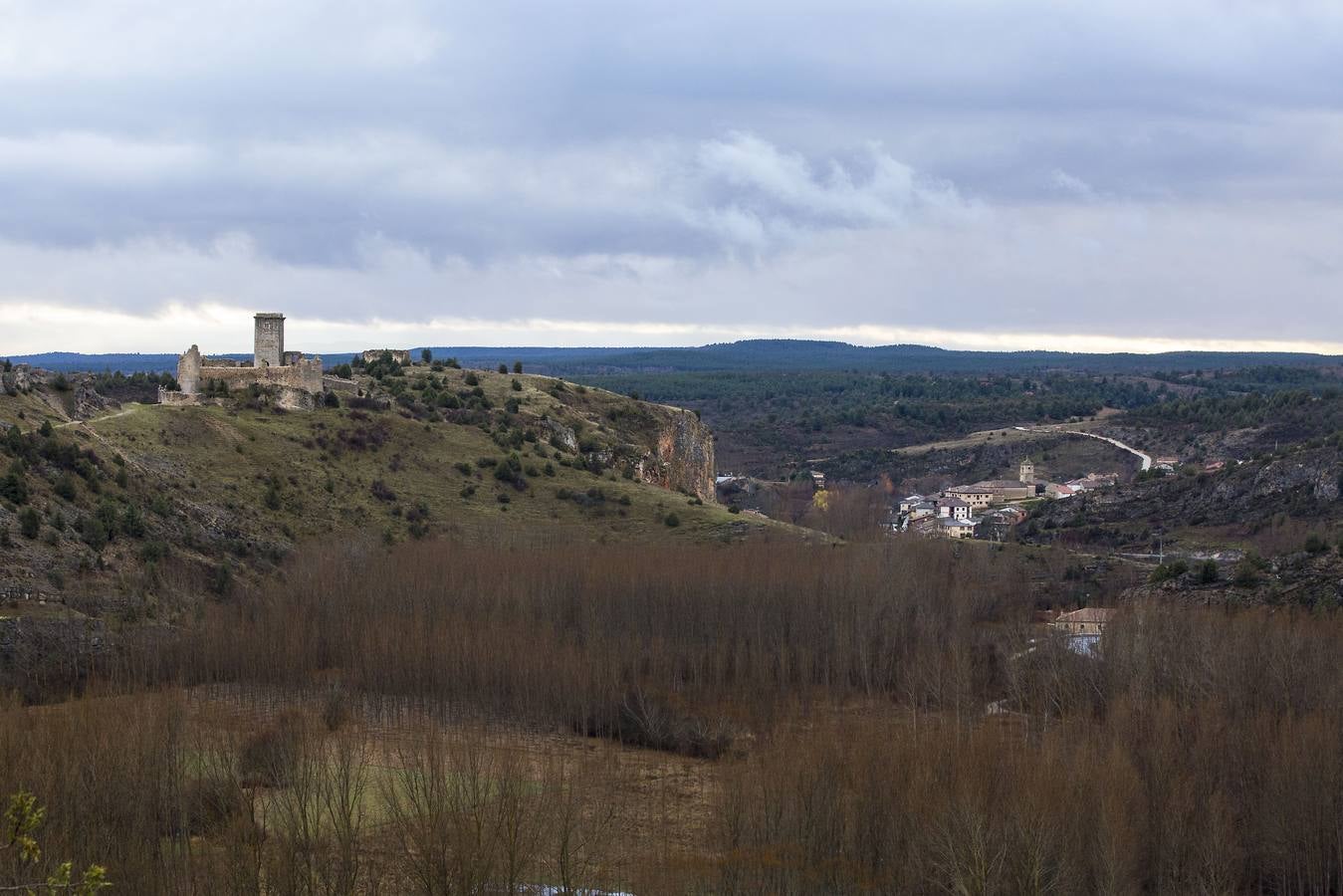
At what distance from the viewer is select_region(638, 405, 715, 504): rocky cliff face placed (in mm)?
110812

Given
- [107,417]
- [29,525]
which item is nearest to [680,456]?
[107,417]

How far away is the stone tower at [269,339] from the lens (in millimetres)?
94500

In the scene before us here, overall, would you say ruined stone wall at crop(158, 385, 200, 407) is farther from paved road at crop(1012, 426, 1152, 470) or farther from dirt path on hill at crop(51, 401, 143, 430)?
paved road at crop(1012, 426, 1152, 470)

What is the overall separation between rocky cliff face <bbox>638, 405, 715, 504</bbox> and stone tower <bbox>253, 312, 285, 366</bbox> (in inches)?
995

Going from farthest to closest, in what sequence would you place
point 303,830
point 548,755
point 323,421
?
point 323,421
point 548,755
point 303,830

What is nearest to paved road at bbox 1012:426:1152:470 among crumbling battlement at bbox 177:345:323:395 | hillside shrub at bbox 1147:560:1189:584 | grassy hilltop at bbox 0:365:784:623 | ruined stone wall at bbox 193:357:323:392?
grassy hilltop at bbox 0:365:784:623

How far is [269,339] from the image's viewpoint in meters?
95.1

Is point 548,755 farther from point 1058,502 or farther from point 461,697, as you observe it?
point 1058,502

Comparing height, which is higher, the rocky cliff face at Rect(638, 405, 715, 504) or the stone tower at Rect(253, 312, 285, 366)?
the stone tower at Rect(253, 312, 285, 366)

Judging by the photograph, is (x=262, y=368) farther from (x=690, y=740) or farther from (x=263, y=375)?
(x=690, y=740)

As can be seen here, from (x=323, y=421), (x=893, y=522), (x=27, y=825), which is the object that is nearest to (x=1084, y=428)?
(x=893, y=522)

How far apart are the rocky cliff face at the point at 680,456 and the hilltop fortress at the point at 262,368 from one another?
23.6m

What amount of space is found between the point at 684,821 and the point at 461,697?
13.6 m

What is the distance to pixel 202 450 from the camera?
3130 inches
